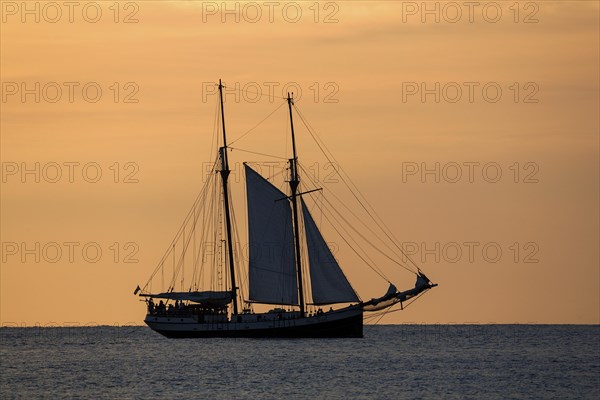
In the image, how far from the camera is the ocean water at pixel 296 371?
106 metres

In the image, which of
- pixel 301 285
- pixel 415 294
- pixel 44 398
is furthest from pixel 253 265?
pixel 44 398

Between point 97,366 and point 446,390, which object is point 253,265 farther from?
point 446,390

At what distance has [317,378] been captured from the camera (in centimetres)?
11469

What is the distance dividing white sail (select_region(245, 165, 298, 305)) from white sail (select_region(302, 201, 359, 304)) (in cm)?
578

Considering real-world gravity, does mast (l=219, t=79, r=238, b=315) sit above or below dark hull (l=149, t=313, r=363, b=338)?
above

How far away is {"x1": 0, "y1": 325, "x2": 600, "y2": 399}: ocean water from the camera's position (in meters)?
106

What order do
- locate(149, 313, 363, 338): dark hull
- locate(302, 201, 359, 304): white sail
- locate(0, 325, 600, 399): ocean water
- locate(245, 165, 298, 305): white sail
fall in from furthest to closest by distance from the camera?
locate(245, 165, 298, 305): white sail, locate(149, 313, 363, 338): dark hull, locate(302, 201, 359, 304): white sail, locate(0, 325, 600, 399): ocean water

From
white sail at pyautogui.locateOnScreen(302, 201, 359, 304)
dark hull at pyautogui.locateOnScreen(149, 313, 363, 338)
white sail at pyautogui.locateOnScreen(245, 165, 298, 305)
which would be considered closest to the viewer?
white sail at pyautogui.locateOnScreen(302, 201, 359, 304)

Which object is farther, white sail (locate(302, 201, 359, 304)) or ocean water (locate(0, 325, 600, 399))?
white sail (locate(302, 201, 359, 304))

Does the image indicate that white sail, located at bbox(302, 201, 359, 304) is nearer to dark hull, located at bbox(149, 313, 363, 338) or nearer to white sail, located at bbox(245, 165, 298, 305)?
dark hull, located at bbox(149, 313, 363, 338)

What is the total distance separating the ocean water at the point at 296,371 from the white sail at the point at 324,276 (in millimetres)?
4654

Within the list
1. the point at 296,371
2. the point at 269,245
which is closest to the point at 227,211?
the point at 269,245

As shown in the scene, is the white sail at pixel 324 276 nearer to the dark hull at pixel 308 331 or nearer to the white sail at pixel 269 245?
the dark hull at pixel 308 331

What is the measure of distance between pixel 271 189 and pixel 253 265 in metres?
7.19
